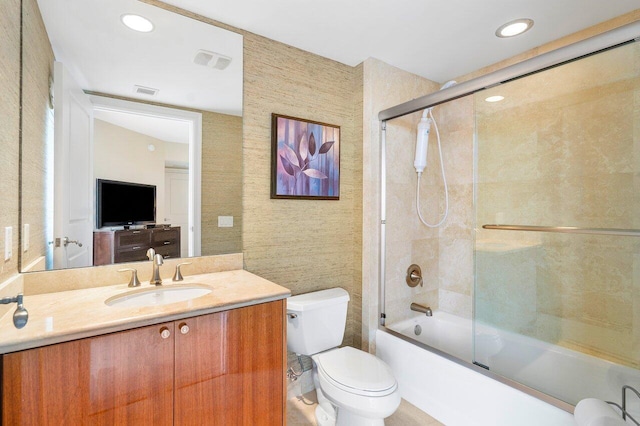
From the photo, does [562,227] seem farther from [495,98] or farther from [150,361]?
[150,361]

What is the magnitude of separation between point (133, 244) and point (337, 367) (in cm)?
124

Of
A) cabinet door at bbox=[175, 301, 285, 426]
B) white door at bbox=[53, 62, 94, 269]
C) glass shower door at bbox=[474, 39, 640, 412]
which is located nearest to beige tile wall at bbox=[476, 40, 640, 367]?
glass shower door at bbox=[474, 39, 640, 412]

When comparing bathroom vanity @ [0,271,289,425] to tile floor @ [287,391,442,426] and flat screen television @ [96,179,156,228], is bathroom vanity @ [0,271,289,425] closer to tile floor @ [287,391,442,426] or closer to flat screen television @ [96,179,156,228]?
flat screen television @ [96,179,156,228]

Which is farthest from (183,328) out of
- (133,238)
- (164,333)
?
(133,238)

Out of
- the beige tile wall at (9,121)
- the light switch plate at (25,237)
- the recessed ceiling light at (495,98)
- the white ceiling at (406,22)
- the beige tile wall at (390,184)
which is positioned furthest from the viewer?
the beige tile wall at (390,184)

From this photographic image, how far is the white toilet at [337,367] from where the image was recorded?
4.76ft

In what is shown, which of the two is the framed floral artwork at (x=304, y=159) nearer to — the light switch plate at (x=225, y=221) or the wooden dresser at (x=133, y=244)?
the light switch plate at (x=225, y=221)

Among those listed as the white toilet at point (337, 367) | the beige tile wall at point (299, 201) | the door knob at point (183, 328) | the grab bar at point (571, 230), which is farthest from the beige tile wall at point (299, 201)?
the grab bar at point (571, 230)

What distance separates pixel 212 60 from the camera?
5.73 ft

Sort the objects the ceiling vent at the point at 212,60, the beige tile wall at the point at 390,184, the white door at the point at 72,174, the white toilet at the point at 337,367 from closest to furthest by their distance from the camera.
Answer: the white door at the point at 72,174 → the white toilet at the point at 337,367 → the ceiling vent at the point at 212,60 → the beige tile wall at the point at 390,184

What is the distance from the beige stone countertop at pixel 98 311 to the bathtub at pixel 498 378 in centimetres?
113

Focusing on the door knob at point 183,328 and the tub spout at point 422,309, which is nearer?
the door knob at point 183,328

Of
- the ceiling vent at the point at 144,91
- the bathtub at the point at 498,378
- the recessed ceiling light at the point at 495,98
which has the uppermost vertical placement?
the recessed ceiling light at the point at 495,98

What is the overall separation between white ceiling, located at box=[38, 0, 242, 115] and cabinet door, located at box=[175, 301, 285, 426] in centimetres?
119
